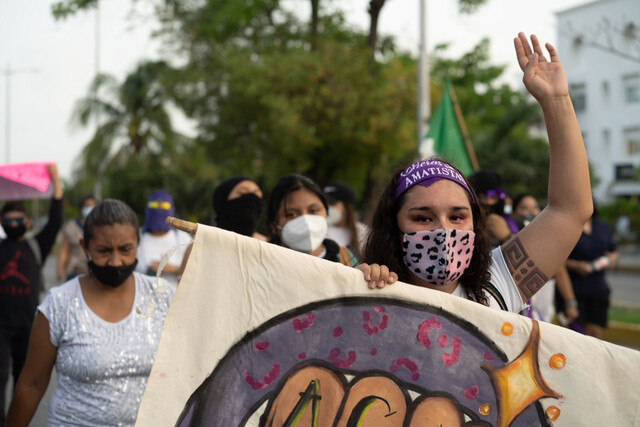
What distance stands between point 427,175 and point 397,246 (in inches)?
10.2

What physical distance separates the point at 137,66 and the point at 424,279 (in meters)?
36.8

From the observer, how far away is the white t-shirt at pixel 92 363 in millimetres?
2947

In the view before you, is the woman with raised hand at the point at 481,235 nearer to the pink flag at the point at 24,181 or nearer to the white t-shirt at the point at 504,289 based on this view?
the white t-shirt at the point at 504,289

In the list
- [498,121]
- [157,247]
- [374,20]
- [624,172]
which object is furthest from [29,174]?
[624,172]

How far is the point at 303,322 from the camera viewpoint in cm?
208

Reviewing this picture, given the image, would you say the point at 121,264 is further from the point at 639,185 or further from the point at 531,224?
the point at 639,185

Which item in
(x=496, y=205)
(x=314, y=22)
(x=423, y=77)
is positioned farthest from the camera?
(x=314, y=22)

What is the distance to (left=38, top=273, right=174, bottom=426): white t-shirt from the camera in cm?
295

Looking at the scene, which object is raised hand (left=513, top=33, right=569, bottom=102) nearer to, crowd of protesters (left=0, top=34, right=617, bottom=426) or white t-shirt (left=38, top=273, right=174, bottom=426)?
crowd of protesters (left=0, top=34, right=617, bottom=426)

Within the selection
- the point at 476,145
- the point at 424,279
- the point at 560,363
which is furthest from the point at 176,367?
the point at 476,145

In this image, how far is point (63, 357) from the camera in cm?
298

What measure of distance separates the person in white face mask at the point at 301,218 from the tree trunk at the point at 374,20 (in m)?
11.5

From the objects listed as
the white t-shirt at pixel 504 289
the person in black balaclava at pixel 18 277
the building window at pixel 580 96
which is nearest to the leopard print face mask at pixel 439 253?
the white t-shirt at pixel 504 289

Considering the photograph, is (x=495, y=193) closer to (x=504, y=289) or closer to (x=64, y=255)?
(x=504, y=289)
